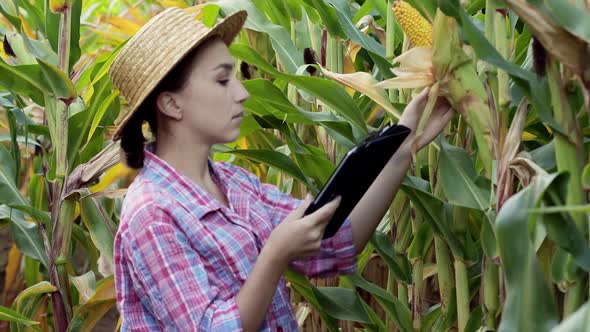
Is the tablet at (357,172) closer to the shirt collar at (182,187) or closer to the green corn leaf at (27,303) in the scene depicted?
the shirt collar at (182,187)

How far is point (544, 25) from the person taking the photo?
99 centimetres

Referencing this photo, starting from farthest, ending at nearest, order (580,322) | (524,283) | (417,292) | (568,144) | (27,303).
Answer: (27,303)
(417,292)
(568,144)
(524,283)
(580,322)

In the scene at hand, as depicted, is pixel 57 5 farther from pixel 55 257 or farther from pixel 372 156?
pixel 372 156

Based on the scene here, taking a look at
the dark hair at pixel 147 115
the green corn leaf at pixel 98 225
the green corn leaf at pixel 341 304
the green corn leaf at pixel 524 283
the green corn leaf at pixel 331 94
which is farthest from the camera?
the green corn leaf at pixel 98 225

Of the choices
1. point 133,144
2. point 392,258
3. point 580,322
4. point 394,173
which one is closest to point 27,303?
point 133,144

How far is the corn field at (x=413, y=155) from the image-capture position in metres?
1.00

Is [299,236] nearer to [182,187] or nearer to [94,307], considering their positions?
[182,187]

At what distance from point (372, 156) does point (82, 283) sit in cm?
83

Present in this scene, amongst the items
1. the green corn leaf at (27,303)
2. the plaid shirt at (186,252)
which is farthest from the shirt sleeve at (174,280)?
the green corn leaf at (27,303)

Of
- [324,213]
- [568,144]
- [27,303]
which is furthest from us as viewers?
[27,303]

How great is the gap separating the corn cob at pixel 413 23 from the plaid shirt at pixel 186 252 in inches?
11.1

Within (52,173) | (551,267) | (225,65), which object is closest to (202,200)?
(225,65)

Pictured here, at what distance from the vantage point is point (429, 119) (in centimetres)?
126

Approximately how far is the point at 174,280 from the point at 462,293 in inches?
16.4
